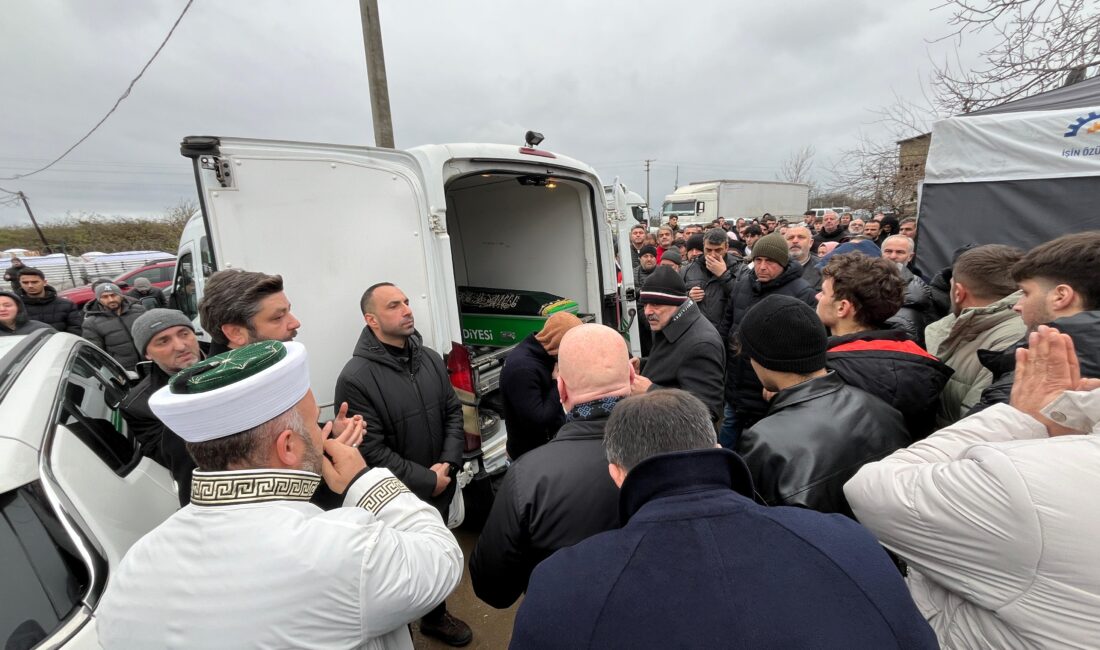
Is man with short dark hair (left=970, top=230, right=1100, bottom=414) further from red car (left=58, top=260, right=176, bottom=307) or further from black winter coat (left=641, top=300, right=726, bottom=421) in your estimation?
red car (left=58, top=260, right=176, bottom=307)

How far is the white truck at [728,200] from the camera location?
24.3m

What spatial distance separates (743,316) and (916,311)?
57.9 inches

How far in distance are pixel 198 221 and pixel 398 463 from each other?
421 cm

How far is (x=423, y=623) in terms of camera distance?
251 centimetres

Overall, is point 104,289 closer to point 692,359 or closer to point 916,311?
point 692,359

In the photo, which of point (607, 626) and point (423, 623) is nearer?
point (607, 626)

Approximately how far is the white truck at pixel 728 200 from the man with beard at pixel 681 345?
22649 mm

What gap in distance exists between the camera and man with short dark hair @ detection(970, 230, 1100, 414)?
1.46 meters

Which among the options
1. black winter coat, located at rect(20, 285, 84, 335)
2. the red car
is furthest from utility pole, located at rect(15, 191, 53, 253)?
black winter coat, located at rect(20, 285, 84, 335)

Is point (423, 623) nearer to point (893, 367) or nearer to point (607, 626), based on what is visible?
point (607, 626)

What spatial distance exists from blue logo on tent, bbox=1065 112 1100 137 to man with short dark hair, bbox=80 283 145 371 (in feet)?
30.9

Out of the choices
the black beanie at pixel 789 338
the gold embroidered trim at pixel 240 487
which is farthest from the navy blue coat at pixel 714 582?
the black beanie at pixel 789 338

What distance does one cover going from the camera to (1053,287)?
5.02ft

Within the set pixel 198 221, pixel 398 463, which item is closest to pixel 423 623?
pixel 398 463
